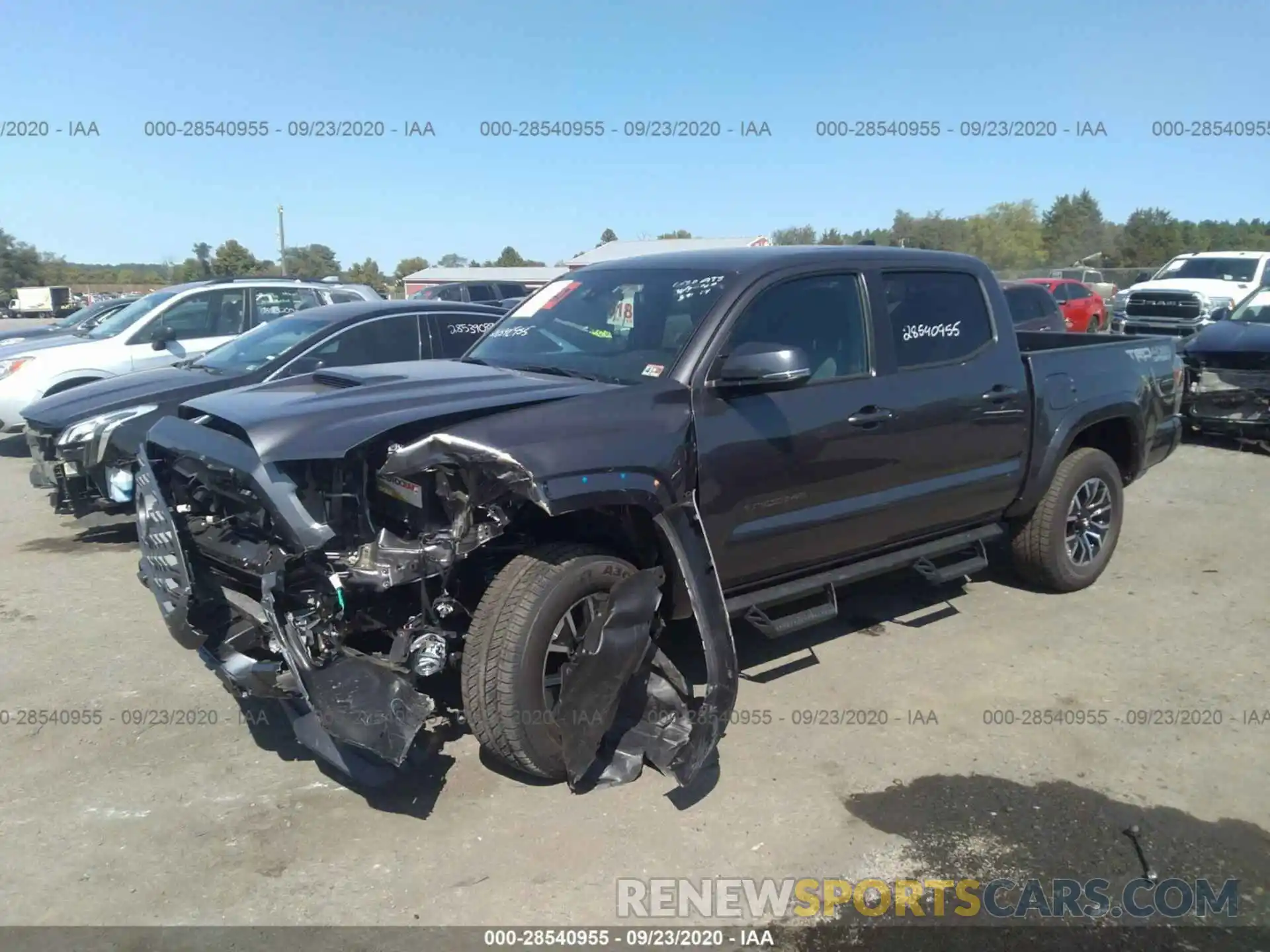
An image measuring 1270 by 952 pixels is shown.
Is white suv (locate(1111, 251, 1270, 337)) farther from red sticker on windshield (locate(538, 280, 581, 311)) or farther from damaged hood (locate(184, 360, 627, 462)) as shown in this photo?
damaged hood (locate(184, 360, 627, 462))

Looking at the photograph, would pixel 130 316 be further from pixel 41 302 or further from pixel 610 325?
pixel 41 302

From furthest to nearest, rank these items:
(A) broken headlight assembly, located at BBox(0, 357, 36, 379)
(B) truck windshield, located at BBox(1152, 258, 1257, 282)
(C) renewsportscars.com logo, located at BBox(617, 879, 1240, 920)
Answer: (B) truck windshield, located at BBox(1152, 258, 1257, 282), (A) broken headlight assembly, located at BBox(0, 357, 36, 379), (C) renewsportscars.com logo, located at BBox(617, 879, 1240, 920)

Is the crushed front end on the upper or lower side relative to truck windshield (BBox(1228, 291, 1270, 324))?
lower

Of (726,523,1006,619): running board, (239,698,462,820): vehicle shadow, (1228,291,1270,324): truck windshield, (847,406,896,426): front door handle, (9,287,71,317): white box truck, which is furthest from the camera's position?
(9,287,71,317): white box truck

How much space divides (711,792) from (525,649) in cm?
98

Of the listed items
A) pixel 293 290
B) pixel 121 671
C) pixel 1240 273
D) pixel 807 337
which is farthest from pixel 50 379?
pixel 1240 273

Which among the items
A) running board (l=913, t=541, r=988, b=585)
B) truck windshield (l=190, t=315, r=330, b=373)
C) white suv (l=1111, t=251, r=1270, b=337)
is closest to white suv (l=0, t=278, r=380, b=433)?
truck windshield (l=190, t=315, r=330, b=373)

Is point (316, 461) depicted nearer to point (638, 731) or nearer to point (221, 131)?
point (638, 731)

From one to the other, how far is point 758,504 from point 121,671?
10.9ft

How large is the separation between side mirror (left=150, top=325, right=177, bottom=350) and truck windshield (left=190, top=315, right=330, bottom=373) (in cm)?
211

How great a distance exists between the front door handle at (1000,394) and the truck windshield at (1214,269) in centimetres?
1807

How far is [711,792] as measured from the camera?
3.84 meters

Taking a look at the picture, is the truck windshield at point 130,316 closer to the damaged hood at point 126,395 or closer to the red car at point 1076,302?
the damaged hood at point 126,395

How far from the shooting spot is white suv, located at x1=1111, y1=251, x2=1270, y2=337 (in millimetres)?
18922
